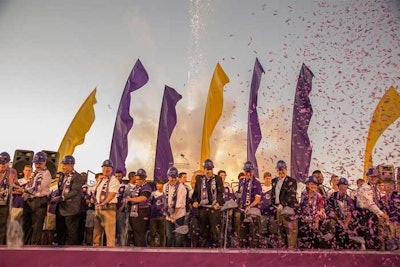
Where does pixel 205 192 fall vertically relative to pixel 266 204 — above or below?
above

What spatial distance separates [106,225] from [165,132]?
808cm

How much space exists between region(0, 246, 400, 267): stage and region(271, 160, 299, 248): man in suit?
241 cm

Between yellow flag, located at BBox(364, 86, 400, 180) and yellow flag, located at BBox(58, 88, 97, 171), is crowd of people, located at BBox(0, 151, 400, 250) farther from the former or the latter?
yellow flag, located at BBox(58, 88, 97, 171)

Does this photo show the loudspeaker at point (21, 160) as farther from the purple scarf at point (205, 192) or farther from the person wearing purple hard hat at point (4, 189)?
the purple scarf at point (205, 192)

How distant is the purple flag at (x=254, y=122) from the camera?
16745 millimetres

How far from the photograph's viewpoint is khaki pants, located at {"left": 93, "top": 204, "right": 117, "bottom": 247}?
9.55 metres

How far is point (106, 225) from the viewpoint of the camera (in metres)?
9.56

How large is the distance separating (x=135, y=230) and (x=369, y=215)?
6427mm

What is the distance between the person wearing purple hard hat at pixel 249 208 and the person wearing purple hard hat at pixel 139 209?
2717mm

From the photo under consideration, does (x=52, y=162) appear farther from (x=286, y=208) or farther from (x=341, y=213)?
(x=341, y=213)

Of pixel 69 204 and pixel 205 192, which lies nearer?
pixel 69 204

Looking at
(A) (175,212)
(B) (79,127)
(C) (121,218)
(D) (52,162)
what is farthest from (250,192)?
(B) (79,127)

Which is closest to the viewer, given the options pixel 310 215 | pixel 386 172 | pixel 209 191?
pixel 310 215

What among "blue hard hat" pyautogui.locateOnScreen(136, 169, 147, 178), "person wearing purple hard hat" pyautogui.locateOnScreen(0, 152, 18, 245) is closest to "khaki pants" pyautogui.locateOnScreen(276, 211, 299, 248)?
"blue hard hat" pyautogui.locateOnScreen(136, 169, 147, 178)
